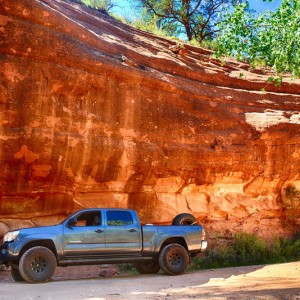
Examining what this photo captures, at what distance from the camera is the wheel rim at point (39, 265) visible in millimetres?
10078

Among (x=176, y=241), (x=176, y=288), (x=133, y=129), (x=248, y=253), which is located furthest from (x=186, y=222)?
(x=176, y=288)

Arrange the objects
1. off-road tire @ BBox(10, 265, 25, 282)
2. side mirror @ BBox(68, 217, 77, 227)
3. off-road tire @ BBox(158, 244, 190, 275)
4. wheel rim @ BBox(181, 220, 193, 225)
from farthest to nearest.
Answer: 1. wheel rim @ BBox(181, 220, 193, 225)
2. off-road tire @ BBox(158, 244, 190, 275)
3. side mirror @ BBox(68, 217, 77, 227)
4. off-road tire @ BBox(10, 265, 25, 282)

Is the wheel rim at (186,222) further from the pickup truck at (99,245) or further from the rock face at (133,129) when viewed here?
the rock face at (133,129)

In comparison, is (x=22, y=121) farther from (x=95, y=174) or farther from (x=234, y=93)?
(x=234, y=93)

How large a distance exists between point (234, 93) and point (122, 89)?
4758 millimetres

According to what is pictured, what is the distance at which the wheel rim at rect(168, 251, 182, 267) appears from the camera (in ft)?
37.8

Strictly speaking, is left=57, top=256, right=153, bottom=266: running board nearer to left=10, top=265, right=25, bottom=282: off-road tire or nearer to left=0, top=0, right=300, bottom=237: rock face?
left=10, top=265, right=25, bottom=282: off-road tire

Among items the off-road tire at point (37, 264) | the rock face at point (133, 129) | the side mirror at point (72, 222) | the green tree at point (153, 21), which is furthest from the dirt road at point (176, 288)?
the green tree at point (153, 21)

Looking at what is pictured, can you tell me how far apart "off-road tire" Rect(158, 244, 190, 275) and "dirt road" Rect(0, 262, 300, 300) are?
21cm

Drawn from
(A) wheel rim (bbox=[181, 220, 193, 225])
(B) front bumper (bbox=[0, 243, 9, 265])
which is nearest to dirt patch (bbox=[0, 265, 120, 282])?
(B) front bumper (bbox=[0, 243, 9, 265])

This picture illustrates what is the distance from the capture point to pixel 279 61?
11.6m

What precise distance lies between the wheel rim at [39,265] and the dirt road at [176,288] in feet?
1.12

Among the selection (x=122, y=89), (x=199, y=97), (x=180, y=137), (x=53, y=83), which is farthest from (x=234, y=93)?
(x=53, y=83)

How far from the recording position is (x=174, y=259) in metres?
11.6
